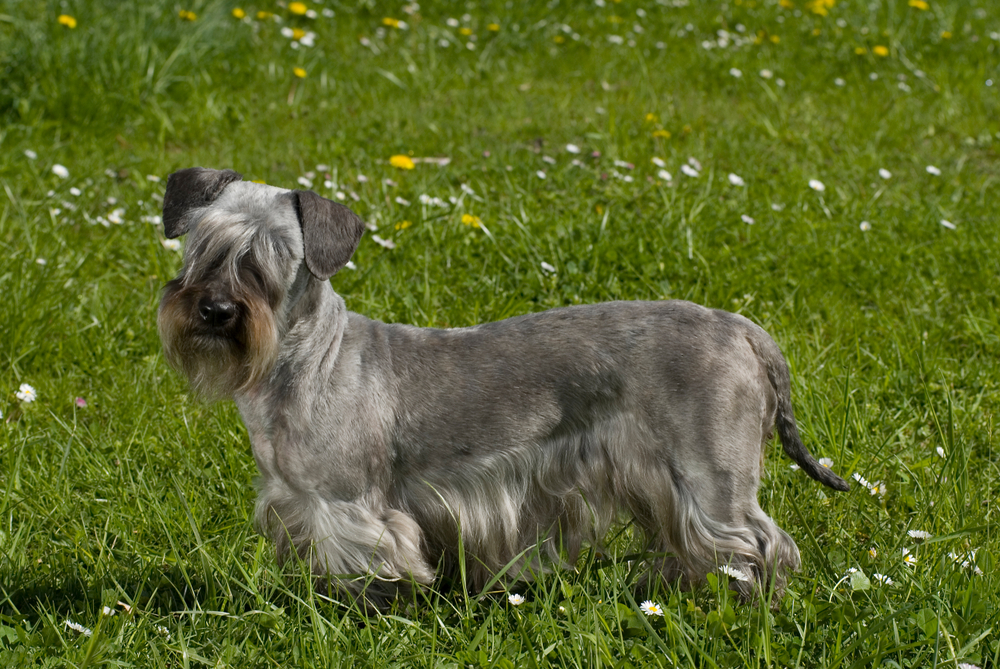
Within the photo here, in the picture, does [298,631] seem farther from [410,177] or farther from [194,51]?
[194,51]

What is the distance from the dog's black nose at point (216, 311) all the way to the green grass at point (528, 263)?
0.76m

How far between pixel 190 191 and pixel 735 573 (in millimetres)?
2226

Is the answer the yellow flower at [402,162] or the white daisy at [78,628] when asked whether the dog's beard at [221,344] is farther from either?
the yellow flower at [402,162]

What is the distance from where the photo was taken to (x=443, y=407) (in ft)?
11.0

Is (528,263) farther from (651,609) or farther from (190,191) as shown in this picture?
(651,609)

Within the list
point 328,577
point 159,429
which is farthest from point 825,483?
point 159,429

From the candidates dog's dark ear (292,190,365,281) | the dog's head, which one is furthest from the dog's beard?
dog's dark ear (292,190,365,281)

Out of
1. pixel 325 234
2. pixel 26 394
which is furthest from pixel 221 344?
pixel 26 394

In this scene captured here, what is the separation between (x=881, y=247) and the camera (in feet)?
18.7

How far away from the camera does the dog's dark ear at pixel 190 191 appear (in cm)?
337

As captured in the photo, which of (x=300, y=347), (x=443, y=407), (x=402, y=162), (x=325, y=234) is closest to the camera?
(x=325, y=234)

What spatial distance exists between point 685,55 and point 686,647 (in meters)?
7.03

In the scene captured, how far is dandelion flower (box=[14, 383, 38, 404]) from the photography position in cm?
423

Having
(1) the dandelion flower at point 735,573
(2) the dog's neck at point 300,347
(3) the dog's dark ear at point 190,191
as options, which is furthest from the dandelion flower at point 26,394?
(1) the dandelion flower at point 735,573
